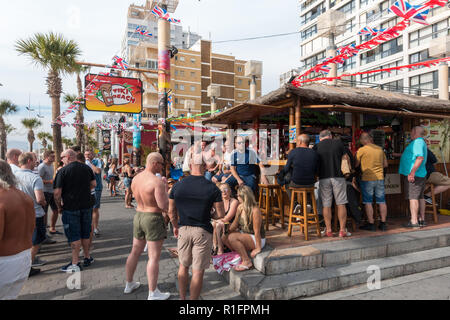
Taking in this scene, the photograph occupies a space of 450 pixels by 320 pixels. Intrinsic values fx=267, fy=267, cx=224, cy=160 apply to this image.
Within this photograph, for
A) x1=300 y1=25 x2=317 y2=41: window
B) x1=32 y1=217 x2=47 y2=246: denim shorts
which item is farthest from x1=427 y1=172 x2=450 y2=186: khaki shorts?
x1=300 y1=25 x2=317 y2=41: window

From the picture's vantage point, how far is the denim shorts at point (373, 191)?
16.7ft

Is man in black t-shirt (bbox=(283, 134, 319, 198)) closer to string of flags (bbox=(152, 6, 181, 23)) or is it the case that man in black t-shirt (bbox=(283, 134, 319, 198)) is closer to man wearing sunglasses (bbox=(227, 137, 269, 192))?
man wearing sunglasses (bbox=(227, 137, 269, 192))

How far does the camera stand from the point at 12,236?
244 cm

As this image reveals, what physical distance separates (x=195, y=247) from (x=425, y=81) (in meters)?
33.7

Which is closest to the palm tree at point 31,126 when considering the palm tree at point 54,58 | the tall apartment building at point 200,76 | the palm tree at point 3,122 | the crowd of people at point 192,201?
the palm tree at point 3,122

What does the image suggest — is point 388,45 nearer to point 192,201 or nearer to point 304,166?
point 304,166

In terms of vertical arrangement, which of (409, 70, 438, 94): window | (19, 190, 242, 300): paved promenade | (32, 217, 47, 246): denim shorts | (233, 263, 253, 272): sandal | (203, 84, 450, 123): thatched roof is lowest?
(19, 190, 242, 300): paved promenade

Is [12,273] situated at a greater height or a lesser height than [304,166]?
lesser

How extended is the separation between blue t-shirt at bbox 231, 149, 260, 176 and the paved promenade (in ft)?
6.39

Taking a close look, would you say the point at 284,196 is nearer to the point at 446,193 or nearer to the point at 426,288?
the point at 426,288

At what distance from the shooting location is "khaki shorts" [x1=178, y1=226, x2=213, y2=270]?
3.03 m

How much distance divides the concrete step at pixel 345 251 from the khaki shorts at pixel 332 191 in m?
0.67

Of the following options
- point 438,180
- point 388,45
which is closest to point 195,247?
point 438,180

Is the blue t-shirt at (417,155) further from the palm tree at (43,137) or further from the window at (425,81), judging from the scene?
the palm tree at (43,137)
